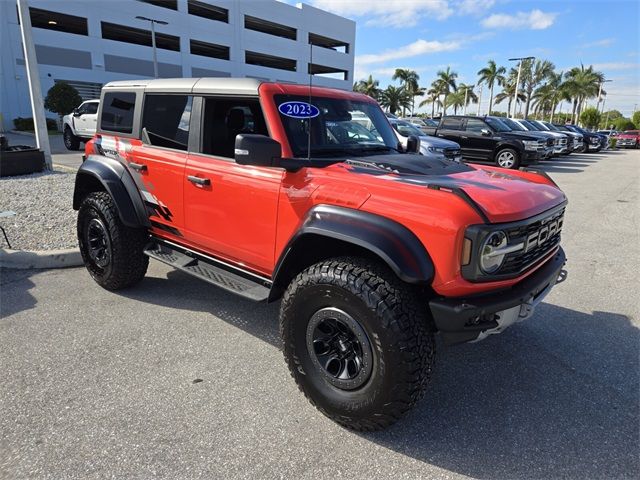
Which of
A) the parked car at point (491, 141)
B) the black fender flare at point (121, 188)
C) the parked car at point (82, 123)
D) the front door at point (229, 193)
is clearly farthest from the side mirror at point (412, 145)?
the parked car at point (82, 123)

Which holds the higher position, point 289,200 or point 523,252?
point 289,200

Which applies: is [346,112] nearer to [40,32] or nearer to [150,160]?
[150,160]

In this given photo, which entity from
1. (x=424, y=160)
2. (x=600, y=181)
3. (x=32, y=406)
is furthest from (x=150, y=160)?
(x=600, y=181)

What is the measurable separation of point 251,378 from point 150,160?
2029mm

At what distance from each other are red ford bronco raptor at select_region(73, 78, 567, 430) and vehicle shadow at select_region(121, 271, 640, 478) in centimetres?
39

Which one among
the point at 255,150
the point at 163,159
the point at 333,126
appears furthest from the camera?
the point at 163,159

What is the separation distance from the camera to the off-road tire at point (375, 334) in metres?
2.21

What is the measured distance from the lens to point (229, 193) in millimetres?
3123

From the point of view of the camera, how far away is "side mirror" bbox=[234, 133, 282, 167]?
2.54 m

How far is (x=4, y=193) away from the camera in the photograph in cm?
768

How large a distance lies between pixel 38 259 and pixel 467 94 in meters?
77.7

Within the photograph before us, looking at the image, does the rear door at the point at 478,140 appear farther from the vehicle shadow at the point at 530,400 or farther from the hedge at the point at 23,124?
the hedge at the point at 23,124

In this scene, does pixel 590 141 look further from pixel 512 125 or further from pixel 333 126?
pixel 333 126

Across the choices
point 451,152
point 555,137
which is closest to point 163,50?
point 555,137
